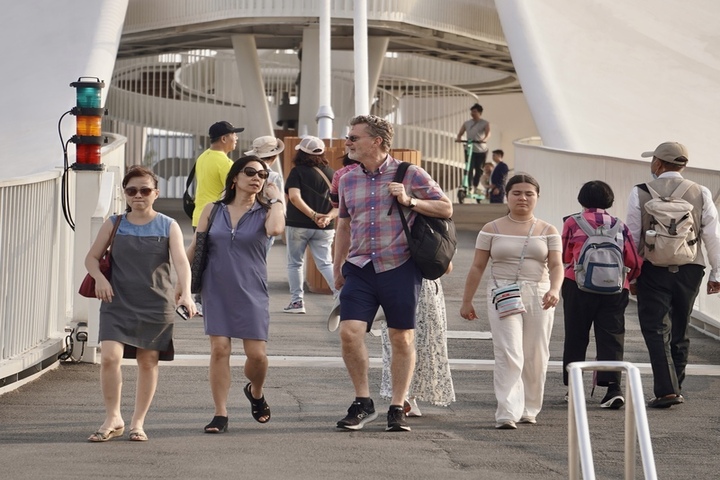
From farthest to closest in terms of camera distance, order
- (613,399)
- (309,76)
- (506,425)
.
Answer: (309,76) < (613,399) < (506,425)

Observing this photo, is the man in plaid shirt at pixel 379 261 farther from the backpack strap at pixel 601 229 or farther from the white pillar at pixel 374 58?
the white pillar at pixel 374 58

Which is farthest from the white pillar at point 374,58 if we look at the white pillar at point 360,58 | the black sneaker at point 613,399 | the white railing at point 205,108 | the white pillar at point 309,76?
the black sneaker at point 613,399

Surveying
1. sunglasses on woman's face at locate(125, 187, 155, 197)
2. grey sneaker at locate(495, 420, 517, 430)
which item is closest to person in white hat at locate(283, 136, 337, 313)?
grey sneaker at locate(495, 420, 517, 430)

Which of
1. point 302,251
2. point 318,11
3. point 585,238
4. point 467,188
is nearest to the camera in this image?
point 585,238

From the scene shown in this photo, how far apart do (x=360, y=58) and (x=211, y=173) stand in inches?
460

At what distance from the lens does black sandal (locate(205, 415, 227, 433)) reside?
26.4ft

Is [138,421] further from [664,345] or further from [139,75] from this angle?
[139,75]

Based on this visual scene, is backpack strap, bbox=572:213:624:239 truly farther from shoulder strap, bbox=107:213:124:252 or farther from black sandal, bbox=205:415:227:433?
shoulder strap, bbox=107:213:124:252

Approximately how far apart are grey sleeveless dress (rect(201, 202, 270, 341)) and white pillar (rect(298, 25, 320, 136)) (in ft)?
67.9

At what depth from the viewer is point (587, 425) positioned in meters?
5.75

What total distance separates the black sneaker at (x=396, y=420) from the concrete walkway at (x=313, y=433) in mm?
80

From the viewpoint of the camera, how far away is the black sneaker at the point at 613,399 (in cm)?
928

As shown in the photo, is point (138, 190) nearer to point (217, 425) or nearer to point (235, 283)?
point (235, 283)

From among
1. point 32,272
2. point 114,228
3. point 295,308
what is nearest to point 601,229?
point 114,228
